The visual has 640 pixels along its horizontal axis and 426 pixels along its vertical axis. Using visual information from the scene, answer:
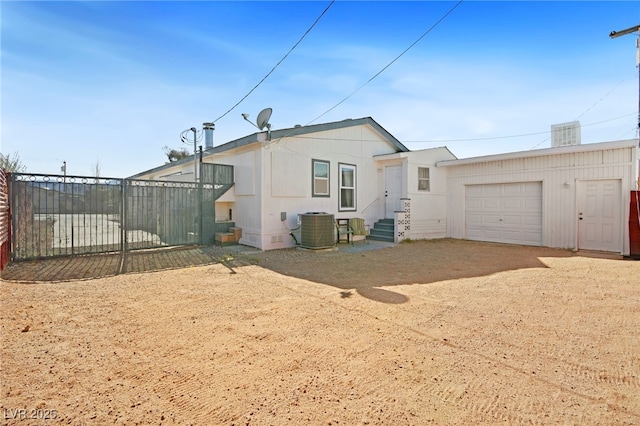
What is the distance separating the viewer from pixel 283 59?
26.7 ft

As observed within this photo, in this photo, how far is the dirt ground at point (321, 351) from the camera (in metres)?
2.08

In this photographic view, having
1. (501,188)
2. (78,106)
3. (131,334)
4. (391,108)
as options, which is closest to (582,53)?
(501,188)

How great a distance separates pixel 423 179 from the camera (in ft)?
39.7

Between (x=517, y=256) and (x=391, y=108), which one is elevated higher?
(x=391, y=108)

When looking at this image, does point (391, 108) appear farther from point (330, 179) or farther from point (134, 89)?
point (134, 89)

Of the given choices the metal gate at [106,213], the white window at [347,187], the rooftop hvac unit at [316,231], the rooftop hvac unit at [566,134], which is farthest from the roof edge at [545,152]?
the metal gate at [106,213]

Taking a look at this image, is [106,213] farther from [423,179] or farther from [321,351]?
[423,179]

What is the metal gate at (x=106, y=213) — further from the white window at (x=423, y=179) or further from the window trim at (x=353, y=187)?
the white window at (x=423, y=179)

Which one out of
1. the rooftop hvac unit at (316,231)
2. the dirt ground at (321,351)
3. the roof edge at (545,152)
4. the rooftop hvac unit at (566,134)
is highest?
the rooftop hvac unit at (566,134)

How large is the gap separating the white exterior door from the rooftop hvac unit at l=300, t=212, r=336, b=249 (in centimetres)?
748

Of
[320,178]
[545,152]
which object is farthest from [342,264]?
[545,152]

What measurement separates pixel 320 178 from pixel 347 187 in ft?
4.12

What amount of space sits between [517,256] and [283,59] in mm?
8054

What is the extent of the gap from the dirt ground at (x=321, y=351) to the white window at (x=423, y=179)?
21.9 feet
